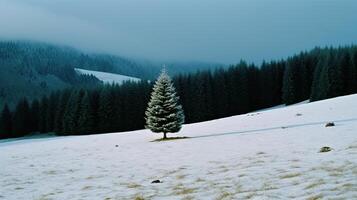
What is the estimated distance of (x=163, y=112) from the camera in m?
41.7

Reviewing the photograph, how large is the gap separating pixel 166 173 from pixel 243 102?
307 ft

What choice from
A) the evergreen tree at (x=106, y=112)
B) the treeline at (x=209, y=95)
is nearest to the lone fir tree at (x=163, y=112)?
the treeline at (x=209, y=95)

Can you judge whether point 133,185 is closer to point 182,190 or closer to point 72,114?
point 182,190

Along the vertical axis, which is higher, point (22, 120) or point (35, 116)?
point (35, 116)

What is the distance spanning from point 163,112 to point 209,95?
218 feet

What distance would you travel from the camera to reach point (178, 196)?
535 inches

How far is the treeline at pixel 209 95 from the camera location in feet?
320

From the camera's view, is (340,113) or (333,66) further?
(333,66)

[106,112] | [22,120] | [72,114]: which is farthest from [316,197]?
[22,120]

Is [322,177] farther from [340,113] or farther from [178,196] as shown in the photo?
[340,113]

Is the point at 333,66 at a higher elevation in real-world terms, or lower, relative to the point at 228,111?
higher

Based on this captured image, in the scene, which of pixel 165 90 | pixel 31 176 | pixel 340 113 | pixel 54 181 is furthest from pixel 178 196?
pixel 340 113

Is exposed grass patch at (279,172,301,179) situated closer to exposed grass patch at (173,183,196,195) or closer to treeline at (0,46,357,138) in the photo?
exposed grass patch at (173,183,196,195)

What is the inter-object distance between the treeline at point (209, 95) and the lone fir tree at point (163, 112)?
198ft
